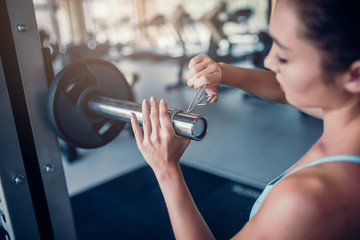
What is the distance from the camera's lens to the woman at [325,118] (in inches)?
16.4

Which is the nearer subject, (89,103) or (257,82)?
(89,103)

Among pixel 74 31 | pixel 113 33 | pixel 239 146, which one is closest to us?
pixel 239 146

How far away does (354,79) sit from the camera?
1.47ft

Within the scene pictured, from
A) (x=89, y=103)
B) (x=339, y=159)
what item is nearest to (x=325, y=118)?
(x=339, y=159)

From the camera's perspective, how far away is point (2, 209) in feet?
2.03

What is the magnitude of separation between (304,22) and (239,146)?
6.94ft

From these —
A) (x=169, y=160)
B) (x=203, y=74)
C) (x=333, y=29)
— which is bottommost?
(x=169, y=160)

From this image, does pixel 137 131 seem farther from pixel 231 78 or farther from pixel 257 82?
pixel 257 82

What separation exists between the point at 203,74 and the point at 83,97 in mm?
266

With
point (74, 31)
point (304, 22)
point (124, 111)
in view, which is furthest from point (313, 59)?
point (74, 31)

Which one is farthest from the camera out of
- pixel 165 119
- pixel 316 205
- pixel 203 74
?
pixel 203 74

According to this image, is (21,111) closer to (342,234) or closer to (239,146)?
(342,234)

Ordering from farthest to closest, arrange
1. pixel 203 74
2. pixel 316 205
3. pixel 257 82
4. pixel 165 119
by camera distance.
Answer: pixel 257 82
pixel 203 74
pixel 165 119
pixel 316 205

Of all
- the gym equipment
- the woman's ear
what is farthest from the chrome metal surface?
the woman's ear
